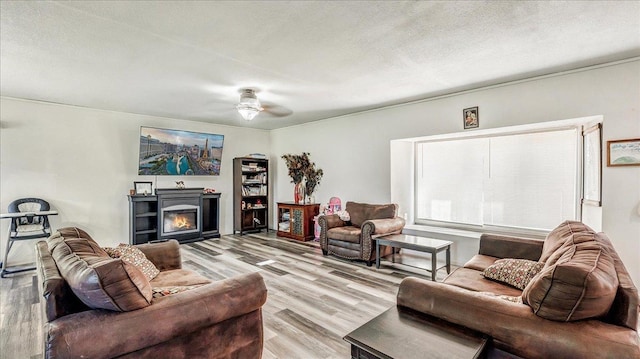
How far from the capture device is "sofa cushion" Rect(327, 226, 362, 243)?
15.0ft

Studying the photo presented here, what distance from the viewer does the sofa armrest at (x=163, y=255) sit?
287cm

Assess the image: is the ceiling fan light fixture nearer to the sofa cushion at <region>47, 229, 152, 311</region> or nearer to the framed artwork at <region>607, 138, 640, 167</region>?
the sofa cushion at <region>47, 229, 152, 311</region>

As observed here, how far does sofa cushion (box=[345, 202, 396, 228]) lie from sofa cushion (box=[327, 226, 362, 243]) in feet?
0.74

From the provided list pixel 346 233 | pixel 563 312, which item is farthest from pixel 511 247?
pixel 346 233

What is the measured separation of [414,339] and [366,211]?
3719mm

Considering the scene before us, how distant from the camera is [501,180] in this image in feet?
14.5

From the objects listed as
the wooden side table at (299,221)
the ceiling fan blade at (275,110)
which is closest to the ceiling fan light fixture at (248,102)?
the ceiling fan blade at (275,110)

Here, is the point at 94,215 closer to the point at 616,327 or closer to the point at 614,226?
the point at 616,327

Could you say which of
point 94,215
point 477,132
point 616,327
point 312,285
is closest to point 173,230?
point 94,215

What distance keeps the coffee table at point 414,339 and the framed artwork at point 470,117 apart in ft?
10.9

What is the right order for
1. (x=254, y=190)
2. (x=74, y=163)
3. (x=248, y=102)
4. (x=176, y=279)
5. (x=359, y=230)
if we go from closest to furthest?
A: 1. (x=176, y=279)
2. (x=248, y=102)
3. (x=359, y=230)
4. (x=74, y=163)
5. (x=254, y=190)

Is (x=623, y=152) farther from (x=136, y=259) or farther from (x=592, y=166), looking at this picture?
(x=136, y=259)

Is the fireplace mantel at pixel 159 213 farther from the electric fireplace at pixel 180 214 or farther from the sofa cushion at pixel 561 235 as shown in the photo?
the sofa cushion at pixel 561 235

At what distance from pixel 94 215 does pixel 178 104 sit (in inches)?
98.0
